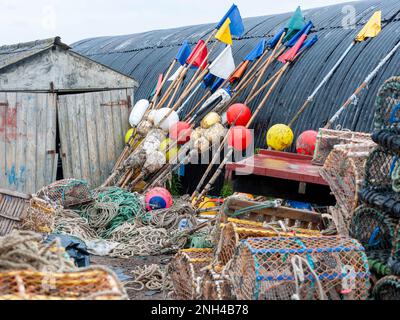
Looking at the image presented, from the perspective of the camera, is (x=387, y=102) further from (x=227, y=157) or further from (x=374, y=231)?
(x=227, y=157)

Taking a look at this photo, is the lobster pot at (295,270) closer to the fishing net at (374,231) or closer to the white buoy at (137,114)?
the fishing net at (374,231)

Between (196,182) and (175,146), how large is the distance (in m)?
1.30

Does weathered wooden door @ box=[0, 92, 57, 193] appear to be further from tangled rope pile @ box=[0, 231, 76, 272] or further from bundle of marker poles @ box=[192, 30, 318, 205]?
tangled rope pile @ box=[0, 231, 76, 272]

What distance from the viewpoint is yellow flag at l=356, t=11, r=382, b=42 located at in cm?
1235

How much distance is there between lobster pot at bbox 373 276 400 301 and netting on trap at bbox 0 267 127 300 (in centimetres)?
225

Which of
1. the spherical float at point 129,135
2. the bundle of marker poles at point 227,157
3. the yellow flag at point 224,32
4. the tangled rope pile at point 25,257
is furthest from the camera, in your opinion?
the yellow flag at point 224,32

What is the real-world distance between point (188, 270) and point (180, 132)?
6.70 meters

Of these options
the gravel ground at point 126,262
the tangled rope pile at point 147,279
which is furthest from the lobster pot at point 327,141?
the tangled rope pile at point 147,279

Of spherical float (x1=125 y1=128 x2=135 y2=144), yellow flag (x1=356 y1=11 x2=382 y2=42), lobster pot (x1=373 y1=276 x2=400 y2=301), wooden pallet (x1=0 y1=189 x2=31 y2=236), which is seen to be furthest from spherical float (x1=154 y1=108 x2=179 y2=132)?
lobster pot (x1=373 y1=276 x2=400 y2=301)

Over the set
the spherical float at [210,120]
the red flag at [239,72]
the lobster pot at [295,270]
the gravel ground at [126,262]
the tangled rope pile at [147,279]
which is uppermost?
the red flag at [239,72]

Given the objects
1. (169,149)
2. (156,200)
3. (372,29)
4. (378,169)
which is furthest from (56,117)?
(378,169)

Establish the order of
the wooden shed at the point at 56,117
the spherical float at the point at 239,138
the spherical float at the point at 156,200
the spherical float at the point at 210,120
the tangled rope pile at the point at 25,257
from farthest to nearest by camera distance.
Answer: the spherical float at the point at 210,120 < the wooden shed at the point at 56,117 < the spherical float at the point at 239,138 < the spherical float at the point at 156,200 < the tangled rope pile at the point at 25,257

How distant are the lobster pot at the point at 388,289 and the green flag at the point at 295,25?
9702mm

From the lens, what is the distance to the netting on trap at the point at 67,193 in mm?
9859
